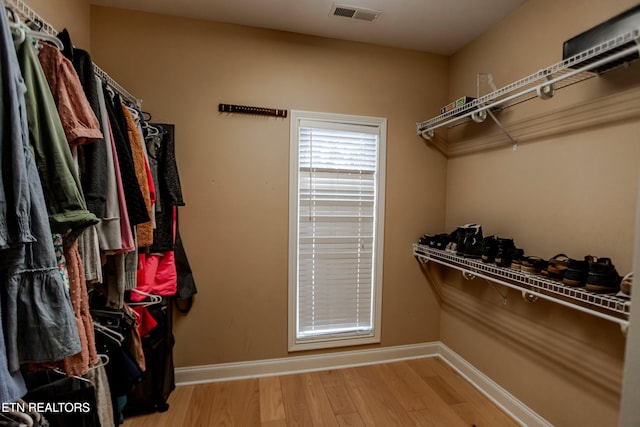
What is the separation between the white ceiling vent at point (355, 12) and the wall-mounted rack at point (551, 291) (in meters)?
1.69

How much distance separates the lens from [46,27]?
1.09 metres

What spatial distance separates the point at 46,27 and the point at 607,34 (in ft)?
7.48

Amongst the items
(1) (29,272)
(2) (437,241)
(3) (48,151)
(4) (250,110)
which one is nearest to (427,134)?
(2) (437,241)

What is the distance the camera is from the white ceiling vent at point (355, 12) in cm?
177

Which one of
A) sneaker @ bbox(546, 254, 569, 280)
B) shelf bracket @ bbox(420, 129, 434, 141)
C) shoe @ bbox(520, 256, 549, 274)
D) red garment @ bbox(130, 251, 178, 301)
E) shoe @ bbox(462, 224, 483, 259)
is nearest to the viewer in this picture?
sneaker @ bbox(546, 254, 569, 280)

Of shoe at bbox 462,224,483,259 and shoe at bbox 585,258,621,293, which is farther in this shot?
shoe at bbox 462,224,483,259

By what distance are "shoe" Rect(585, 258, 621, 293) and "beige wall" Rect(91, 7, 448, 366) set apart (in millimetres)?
1280

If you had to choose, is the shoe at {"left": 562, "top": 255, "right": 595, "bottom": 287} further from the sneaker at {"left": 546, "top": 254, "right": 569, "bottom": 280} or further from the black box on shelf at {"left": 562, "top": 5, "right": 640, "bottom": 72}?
the black box on shelf at {"left": 562, "top": 5, "right": 640, "bottom": 72}

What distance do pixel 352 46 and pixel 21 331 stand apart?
7.86 ft

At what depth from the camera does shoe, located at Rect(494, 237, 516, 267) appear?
1.56 metres

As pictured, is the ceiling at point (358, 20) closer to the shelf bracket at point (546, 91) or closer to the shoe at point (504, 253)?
the shelf bracket at point (546, 91)

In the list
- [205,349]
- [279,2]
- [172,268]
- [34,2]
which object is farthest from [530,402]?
[34,2]

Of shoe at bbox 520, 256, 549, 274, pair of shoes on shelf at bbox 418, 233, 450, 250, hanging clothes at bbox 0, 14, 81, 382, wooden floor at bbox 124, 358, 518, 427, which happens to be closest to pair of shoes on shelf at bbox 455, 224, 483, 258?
pair of shoes on shelf at bbox 418, 233, 450, 250

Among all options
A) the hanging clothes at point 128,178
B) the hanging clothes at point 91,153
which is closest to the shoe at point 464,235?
the hanging clothes at point 128,178
